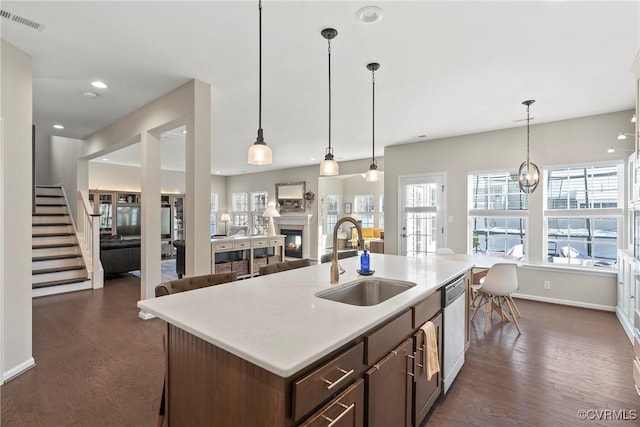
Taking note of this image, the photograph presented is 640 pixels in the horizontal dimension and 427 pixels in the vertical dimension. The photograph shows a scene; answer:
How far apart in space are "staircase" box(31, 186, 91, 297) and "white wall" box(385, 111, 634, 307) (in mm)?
5952

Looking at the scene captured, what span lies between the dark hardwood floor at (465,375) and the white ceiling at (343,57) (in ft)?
8.98

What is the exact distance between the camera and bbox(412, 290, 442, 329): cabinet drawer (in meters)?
1.75

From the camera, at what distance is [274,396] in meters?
1.03

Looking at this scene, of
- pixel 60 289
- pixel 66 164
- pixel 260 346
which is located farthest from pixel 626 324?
pixel 66 164

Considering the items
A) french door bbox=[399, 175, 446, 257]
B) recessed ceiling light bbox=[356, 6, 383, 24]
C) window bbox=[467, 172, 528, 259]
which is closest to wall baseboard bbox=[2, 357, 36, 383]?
recessed ceiling light bbox=[356, 6, 383, 24]

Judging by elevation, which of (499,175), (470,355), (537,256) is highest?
(499,175)

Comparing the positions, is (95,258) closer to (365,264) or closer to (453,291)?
(365,264)

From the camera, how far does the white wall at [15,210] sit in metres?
2.50

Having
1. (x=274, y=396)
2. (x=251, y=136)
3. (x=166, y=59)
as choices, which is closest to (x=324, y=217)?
(x=251, y=136)

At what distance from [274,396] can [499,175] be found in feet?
17.7

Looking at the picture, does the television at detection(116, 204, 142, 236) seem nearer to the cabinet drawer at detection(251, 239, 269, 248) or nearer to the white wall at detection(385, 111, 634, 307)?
the cabinet drawer at detection(251, 239, 269, 248)

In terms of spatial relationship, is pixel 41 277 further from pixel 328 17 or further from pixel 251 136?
pixel 328 17

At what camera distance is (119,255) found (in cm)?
637

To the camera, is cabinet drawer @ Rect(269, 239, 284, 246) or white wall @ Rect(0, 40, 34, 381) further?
cabinet drawer @ Rect(269, 239, 284, 246)
